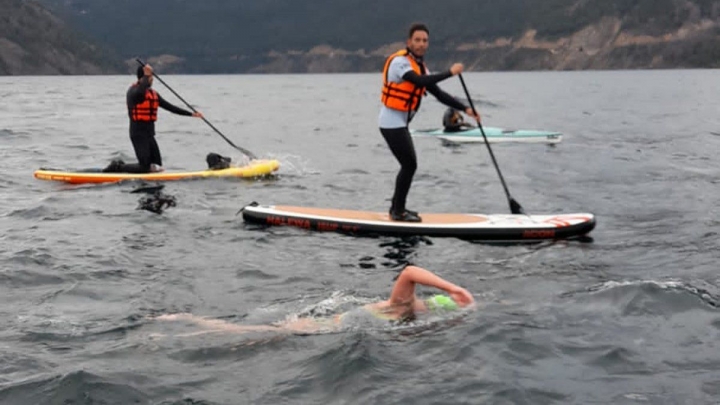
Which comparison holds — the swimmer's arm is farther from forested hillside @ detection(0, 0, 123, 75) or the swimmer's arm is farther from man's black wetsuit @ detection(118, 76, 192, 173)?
forested hillside @ detection(0, 0, 123, 75)

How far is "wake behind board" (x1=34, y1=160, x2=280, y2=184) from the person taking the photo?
1714 cm

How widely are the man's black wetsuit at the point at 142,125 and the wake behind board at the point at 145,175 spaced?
275 millimetres

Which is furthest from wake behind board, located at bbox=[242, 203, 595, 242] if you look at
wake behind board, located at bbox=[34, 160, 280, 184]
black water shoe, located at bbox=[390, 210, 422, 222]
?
wake behind board, located at bbox=[34, 160, 280, 184]

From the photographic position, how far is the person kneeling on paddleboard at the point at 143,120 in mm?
16422

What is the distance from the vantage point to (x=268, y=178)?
18.5m

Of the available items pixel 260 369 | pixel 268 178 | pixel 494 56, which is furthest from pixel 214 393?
pixel 494 56

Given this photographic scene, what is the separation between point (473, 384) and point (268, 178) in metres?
12.3

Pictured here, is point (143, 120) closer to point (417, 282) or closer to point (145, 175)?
point (145, 175)

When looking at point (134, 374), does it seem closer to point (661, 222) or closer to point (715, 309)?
point (715, 309)

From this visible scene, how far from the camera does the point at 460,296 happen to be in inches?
309

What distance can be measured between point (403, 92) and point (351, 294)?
3853 millimetres

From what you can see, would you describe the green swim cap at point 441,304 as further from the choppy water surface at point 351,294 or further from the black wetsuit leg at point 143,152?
the black wetsuit leg at point 143,152

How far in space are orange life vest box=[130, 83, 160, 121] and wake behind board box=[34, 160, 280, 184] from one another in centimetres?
120

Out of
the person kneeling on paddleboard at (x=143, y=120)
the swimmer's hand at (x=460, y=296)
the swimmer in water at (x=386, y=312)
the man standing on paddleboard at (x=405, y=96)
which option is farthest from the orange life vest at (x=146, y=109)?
the swimmer's hand at (x=460, y=296)
